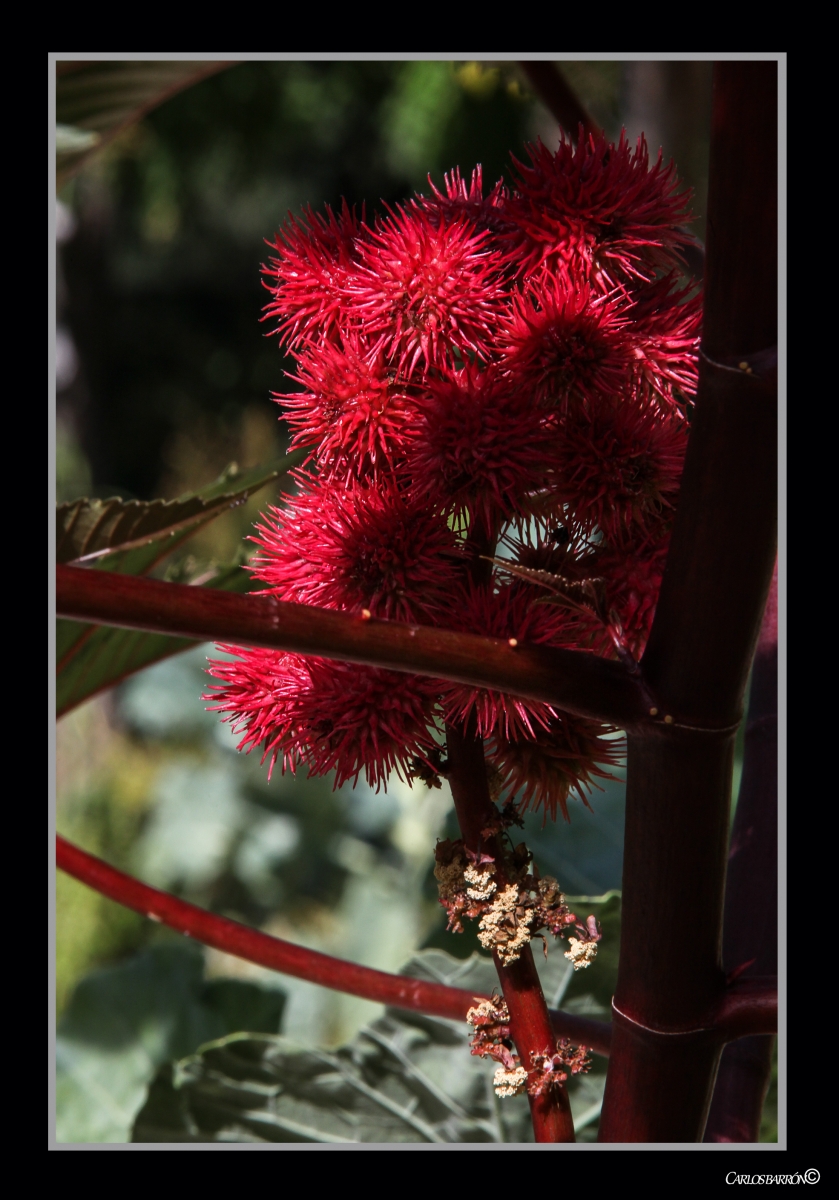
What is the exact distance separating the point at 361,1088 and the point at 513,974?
38 centimetres

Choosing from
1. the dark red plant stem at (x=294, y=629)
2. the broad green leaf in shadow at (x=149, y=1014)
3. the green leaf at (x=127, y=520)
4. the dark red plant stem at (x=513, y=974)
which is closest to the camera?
the dark red plant stem at (x=294, y=629)

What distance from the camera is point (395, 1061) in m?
0.76

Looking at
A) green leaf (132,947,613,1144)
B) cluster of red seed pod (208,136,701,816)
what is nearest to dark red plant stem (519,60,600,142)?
cluster of red seed pod (208,136,701,816)

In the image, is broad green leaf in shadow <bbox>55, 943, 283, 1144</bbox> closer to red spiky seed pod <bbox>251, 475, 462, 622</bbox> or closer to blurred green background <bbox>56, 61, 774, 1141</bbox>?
blurred green background <bbox>56, 61, 774, 1141</bbox>

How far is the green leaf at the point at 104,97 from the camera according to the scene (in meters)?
0.61

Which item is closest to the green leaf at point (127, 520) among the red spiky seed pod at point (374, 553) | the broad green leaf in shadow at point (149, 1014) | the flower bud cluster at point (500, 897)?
the red spiky seed pod at point (374, 553)

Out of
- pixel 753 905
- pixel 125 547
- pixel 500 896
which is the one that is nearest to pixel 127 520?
pixel 125 547

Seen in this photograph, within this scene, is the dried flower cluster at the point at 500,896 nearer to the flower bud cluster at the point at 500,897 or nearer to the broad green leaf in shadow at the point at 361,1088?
the flower bud cluster at the point at 500,897

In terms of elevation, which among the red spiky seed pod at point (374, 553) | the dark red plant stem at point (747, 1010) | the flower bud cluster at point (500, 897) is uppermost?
the red spiky seed pod at point (374, 553)

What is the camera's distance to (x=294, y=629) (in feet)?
1.11

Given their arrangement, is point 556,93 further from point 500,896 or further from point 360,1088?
point 360,1088

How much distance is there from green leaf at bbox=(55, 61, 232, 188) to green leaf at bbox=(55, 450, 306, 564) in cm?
21

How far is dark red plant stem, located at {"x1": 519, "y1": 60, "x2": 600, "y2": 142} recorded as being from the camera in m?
0.66

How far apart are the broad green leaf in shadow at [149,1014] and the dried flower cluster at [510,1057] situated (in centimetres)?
54
